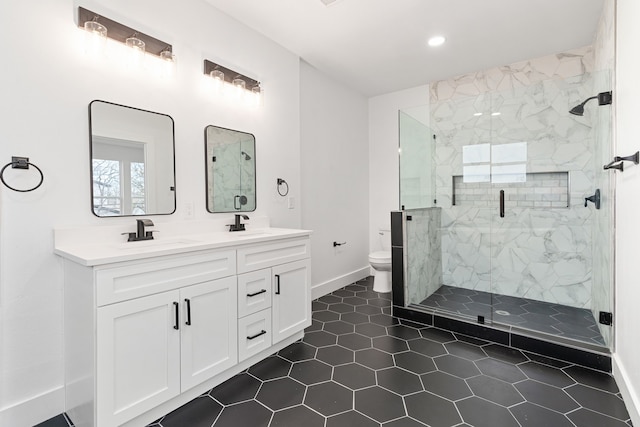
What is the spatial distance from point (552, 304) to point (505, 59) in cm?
251

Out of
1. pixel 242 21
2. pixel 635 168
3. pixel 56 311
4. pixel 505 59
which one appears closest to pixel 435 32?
pixel 505 59

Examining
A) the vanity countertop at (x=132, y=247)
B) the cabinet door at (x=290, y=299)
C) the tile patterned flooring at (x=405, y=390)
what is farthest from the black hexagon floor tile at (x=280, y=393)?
the vanity countertop at (x=132, y=247)

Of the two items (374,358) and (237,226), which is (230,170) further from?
(374,358)

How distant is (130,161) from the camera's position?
1952 millimetres

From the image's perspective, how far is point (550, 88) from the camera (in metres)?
2.88

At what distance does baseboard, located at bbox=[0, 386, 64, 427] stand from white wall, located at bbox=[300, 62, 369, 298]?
222cm

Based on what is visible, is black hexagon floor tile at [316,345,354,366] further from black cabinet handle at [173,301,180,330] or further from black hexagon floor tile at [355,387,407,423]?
black cabinet handle at [173,301,180,330]

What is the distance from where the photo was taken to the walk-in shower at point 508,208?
108 inches

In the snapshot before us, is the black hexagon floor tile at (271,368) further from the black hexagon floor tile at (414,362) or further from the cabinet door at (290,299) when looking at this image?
the black hexagon floor tile at (414,362)

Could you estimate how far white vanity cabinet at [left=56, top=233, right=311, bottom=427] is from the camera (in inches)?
54.8

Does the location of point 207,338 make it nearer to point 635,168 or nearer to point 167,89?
point 167,89

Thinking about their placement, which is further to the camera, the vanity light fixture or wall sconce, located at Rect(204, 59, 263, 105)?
wall sconce, located at Rect(204, 59, 263, 105)

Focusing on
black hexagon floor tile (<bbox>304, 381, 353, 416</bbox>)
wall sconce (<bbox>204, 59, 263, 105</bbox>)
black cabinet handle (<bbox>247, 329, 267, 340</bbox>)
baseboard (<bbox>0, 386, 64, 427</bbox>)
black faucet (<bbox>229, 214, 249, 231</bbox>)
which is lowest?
black hexagon floor tile (<bbox>304, 381, 353, 416</bbox>)

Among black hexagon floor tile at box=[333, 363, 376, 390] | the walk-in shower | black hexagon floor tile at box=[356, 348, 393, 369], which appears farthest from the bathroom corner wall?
black hexagon floor tile at box=[333, 363, 376, 390]
